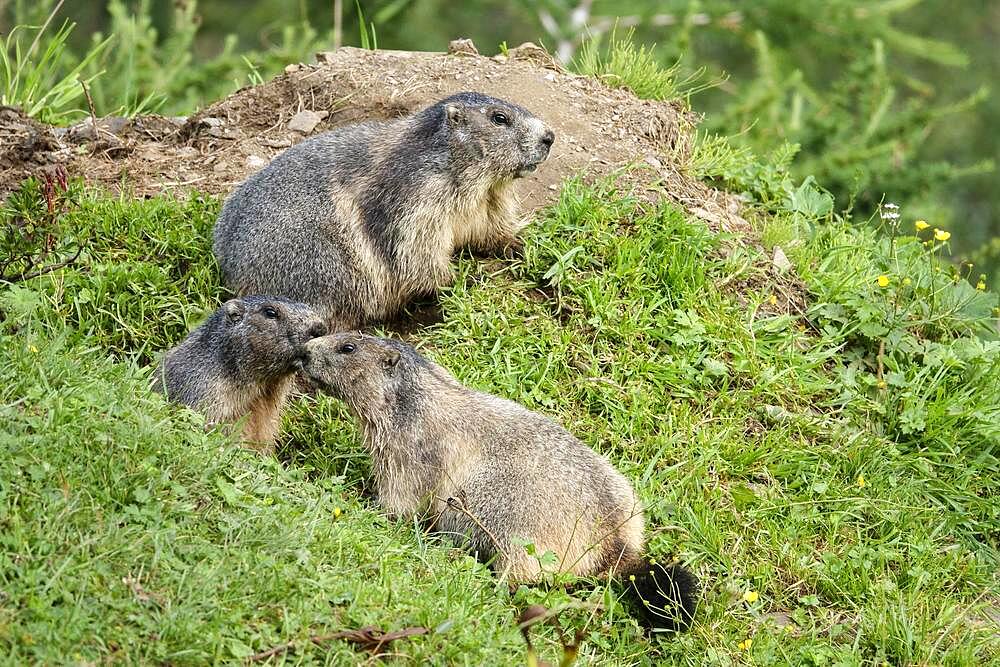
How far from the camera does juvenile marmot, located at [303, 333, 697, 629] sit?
539 centimetres

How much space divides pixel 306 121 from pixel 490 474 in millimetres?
3618

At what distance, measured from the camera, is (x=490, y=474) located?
18.1 ft

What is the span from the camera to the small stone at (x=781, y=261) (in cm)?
736

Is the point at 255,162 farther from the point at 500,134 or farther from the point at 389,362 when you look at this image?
the point at 389,362

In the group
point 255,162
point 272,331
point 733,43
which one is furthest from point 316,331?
point 733,43

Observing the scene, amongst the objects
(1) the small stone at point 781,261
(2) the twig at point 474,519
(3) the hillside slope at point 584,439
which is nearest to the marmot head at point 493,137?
(3) the hillside slope at point 584,439

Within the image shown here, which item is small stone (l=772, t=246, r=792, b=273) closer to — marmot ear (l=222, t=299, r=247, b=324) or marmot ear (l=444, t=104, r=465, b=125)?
marmot ear (l=444, t=104, r=465, b=125)

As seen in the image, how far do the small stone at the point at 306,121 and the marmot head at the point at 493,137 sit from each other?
66.5 inches

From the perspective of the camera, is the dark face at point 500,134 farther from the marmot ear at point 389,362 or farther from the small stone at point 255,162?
the small stone at point 255,162

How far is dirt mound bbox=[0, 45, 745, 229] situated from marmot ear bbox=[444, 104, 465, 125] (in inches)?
34.6

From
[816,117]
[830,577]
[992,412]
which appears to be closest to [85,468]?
[830,577]

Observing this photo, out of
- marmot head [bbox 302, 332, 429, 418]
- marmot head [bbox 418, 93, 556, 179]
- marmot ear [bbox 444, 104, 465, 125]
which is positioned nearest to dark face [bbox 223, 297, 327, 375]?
marmot head [bbox 302, 332, 429, 418]

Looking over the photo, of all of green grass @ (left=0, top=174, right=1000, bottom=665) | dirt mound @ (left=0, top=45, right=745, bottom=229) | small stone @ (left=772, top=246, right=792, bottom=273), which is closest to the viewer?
green grass @ (left=0, top=174, right=1000, bottom=665)

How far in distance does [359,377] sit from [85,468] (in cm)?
145
